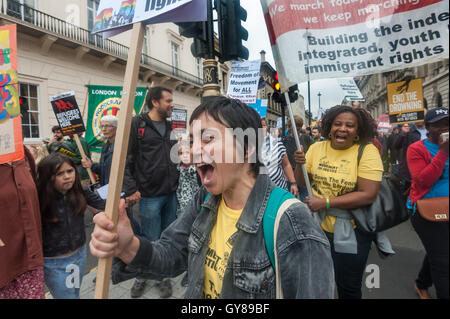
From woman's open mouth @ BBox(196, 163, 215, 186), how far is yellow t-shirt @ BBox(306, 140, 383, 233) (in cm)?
123

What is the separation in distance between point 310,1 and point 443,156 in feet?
4.36

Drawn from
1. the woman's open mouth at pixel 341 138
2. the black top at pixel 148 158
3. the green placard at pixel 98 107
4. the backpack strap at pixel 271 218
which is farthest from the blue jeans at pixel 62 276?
the green placard at pixel 98 107

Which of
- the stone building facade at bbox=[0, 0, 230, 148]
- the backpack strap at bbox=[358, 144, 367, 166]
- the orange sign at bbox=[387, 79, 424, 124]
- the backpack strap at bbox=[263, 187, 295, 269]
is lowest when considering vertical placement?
the backpack strap at bbox=[263, 187, 295, 269]

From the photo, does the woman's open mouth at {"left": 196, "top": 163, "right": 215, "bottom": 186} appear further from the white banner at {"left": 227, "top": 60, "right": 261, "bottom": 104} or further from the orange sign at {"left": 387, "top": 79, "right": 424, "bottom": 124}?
the white banner at {"left": 227, "top": 60, "right": 261, "bottom": 104}

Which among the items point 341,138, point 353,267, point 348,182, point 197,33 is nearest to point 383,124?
point 197,33

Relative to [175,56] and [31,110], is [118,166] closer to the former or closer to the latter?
[31,110]

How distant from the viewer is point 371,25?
153cm

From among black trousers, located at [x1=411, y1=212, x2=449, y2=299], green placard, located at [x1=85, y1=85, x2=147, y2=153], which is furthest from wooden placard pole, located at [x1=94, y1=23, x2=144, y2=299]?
green placard, located at [x1=85, y1=85, x2=147, y2=153]

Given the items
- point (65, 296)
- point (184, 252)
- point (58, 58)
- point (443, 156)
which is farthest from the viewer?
point (58, 58)

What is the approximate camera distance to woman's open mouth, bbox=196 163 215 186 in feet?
3.77

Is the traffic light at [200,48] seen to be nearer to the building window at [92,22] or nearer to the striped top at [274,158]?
the striped top at [274,158]
